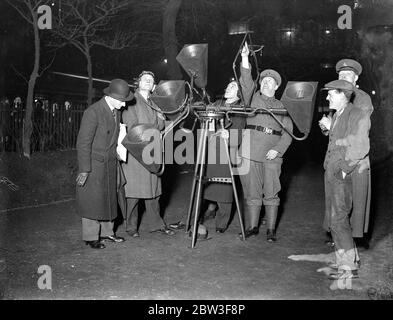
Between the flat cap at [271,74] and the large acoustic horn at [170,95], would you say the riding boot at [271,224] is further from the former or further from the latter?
the large acoustic horn at [170,95]

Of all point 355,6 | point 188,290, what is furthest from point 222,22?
point 188,290

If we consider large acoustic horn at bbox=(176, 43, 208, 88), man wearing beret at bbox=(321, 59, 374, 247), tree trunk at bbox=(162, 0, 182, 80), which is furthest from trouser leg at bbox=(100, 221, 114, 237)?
tree trunk at bbox=(162, 0, 182, 80)

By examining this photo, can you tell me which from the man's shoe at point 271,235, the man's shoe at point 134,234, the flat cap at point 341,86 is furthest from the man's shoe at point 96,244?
the flat cap at point 341,86

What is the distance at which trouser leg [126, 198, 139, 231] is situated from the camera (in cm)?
540

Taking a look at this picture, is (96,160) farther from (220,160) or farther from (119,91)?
(220,160)

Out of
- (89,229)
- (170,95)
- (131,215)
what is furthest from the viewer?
(131,215)

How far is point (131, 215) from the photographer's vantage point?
545 cm

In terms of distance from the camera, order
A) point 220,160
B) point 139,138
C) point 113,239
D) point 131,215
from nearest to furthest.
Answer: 1. point 139,138
2. point 113,239
3. point 220,160
4. point 131,215

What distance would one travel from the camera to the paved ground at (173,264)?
12.1ft

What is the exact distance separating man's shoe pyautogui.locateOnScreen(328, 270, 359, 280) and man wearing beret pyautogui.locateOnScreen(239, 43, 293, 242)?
124 cm

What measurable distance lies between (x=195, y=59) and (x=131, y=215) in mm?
2268

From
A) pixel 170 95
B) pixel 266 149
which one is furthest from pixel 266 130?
pixel 170 95

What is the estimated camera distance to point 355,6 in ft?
60.6

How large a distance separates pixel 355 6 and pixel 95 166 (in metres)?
17.6
